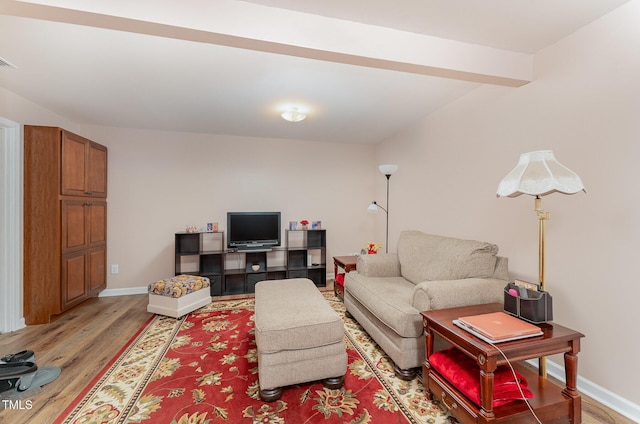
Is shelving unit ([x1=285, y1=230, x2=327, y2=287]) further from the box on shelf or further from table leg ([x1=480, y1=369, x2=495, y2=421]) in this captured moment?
table leg ([x1=480, y1=369, x2=495, y2=421])

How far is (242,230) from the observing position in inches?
167

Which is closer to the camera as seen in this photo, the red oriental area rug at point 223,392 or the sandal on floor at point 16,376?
the red oriental area rug at point 223,392

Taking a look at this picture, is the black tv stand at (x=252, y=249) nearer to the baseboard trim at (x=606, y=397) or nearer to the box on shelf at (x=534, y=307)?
the box on shelf at (x=534, y=307)

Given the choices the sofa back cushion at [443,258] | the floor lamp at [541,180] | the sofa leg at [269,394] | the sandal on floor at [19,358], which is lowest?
the sofa leg at [269,394]

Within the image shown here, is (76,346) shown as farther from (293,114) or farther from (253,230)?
(293,114)

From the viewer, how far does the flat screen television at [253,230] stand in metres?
4.18

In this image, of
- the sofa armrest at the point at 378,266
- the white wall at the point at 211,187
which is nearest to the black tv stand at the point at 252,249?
the white wall at the point at 211,187

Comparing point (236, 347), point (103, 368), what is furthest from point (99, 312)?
point (236, 347)

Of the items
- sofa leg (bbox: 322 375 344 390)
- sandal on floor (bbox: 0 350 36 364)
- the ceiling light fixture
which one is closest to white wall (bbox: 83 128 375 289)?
the ceiling light fixture

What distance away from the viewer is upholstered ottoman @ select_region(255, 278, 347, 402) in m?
1.75

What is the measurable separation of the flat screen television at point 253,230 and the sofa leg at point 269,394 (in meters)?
2.54

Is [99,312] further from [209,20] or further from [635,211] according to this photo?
[635,211]

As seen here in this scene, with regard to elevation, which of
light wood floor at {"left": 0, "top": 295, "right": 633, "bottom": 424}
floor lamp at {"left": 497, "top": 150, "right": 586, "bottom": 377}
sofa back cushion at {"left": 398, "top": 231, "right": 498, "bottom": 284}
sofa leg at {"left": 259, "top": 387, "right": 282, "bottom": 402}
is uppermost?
Answer: floor lamp at {"left": 497, "top": 150, "right": 586, "bottom": 377}

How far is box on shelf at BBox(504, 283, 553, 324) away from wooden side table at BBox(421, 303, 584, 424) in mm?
53
